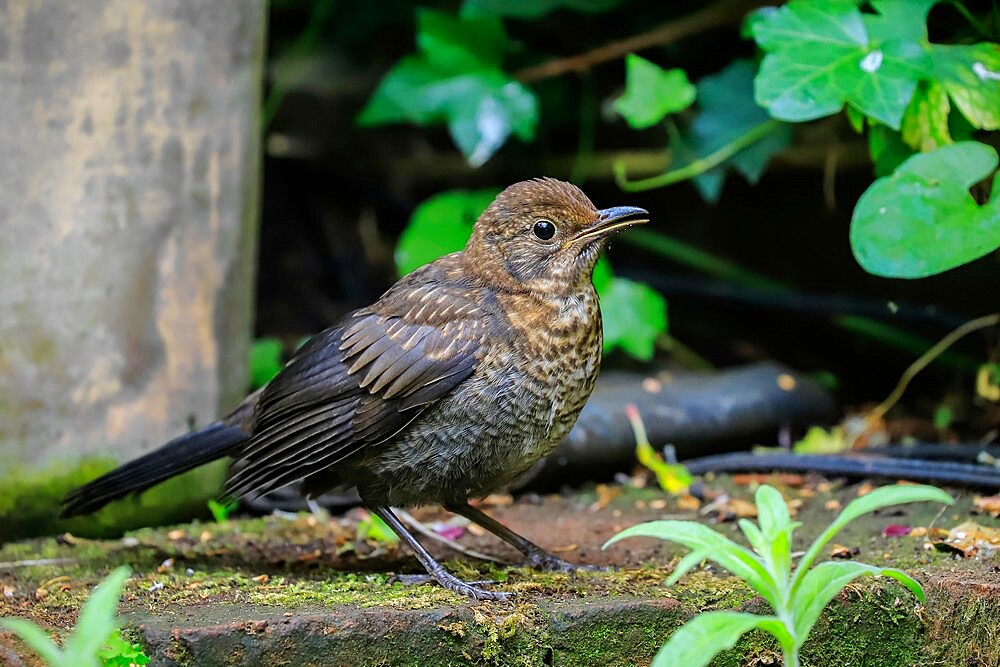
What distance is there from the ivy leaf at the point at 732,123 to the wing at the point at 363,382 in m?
2.04

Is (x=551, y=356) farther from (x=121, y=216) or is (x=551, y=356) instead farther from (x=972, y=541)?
(x=121, y=216)

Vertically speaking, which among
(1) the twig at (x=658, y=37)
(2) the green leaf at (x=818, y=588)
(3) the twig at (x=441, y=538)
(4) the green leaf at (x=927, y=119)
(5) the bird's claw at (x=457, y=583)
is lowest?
(3) the twig at (x=441, y=538)

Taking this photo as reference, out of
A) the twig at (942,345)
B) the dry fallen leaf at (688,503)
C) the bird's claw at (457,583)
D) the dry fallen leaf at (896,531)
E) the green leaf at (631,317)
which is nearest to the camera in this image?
the bird's claw at (457,583)

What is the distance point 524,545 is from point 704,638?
1510 mm

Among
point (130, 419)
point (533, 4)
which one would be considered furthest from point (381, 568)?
point (533, 4)

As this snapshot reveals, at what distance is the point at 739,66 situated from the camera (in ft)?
16.3

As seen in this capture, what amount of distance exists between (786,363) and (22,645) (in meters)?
4.44

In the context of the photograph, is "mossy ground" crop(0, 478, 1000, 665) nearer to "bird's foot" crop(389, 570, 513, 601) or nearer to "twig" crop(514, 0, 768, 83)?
"bird's foot" crop(389, 570, 513, 601)

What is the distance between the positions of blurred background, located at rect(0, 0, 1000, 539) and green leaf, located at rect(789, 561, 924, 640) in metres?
1.58

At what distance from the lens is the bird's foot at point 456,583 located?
284 cm

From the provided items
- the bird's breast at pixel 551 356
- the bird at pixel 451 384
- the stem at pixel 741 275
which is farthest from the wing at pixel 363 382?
the stem at pixel 741 275

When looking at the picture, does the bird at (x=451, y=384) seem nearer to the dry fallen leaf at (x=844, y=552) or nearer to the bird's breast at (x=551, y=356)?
the bird's breast at (x=551, y=356)

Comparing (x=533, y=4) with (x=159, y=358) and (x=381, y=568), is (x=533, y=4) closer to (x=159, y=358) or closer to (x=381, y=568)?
(x=159, y=358)

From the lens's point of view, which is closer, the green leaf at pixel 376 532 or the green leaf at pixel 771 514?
the green leaf at pixel 771 514
